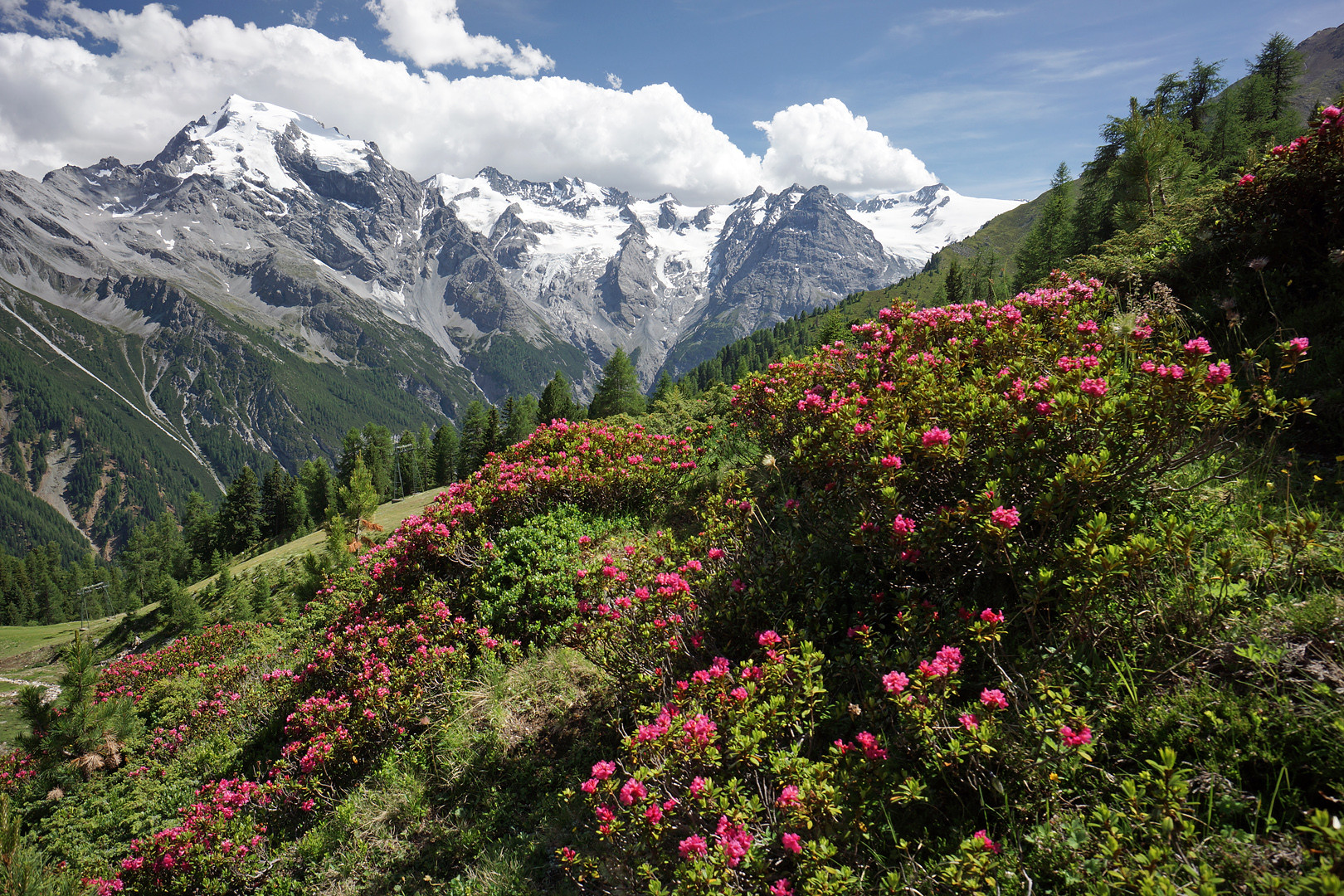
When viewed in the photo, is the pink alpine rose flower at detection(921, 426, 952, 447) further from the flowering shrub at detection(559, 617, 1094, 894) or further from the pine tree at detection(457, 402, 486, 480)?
the pine tree at detection(457, 402, 486, 480)

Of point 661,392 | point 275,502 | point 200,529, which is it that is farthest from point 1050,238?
point 200,529

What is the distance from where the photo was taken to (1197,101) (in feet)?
128

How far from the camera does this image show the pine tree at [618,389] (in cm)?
4825

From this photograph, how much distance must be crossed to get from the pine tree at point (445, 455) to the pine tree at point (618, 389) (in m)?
23.7

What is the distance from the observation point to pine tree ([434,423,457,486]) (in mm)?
64312

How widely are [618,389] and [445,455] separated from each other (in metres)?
27.7

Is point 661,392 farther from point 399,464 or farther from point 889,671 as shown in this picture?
point 399,464

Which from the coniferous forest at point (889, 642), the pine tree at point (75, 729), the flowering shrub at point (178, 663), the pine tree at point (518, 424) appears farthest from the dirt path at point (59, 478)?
the coniferous forest at point (889, 642)

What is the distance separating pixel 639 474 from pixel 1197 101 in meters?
54.9

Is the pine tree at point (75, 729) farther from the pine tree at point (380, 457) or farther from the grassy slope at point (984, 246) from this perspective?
the grassy slope at point (984, 246)

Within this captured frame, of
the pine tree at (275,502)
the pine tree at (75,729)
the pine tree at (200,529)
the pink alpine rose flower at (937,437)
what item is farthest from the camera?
the pine tree at (200,529)

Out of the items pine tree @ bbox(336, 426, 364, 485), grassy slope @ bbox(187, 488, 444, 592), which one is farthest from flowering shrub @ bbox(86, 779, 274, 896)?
pine tree @ bbox(336, 426, 364, 485)

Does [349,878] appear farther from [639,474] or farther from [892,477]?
[892,477]

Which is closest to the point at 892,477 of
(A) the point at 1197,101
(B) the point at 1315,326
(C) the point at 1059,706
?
(C) the point at 1059,706
